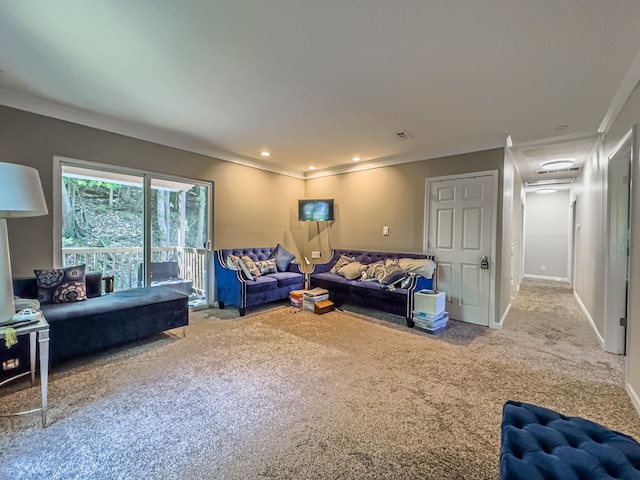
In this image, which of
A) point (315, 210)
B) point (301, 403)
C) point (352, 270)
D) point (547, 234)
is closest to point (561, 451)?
point (301, 403)

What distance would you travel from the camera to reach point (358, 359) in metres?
2.79

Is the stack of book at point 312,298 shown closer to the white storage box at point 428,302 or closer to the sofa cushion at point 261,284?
the sofa cushion at point 261,284

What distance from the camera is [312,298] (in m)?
4.43

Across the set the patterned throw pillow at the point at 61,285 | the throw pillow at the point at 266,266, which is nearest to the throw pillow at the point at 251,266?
the throw pillow at the point at 266,266

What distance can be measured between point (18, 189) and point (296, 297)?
3481 millimetres

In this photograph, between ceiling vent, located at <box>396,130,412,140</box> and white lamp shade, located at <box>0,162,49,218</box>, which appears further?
ceiling vent, located at <box>396,130,412,140</box>

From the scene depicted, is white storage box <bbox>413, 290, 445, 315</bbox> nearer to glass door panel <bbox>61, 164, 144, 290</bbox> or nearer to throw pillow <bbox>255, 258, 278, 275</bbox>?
throw pillow <bbox>255, 258, 278, 275</bbox>

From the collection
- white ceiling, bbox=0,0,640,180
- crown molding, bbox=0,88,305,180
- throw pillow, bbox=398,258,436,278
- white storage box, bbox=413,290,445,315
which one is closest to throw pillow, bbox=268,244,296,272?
crown molding, bbox=0,88,305,180

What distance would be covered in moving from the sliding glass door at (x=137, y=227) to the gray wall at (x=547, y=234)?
8873 millimetres

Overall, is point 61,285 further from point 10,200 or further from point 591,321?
point 591,321

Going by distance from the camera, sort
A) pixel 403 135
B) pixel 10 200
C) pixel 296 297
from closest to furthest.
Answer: pixel 10 200, pixel 403 135, pixel 296 297

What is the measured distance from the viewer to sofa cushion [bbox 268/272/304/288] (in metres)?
4.70

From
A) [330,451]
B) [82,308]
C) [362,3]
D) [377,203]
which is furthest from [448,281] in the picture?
[82,308]

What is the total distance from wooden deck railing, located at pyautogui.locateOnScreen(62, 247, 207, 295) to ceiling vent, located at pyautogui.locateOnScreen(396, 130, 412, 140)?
132 inches
